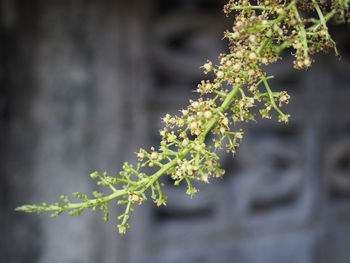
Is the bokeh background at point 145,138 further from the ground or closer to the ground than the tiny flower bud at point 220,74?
further from the ground

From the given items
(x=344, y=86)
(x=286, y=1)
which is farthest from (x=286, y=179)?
(x=286, y=1)

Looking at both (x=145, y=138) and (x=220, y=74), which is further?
(x=145, y=138)

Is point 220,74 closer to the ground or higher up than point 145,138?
closer to the ground

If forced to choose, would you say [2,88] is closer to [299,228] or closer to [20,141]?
[20,141]

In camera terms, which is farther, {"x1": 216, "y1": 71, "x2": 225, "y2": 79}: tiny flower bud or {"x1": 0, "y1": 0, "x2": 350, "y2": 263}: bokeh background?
{"x1": 0, "y1": 0, "x2": 350, "y2": 263}: bokeh background

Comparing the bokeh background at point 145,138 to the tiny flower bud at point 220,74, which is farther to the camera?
the bokeh background at point 145,138

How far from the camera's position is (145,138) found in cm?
219

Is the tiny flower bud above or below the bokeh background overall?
below

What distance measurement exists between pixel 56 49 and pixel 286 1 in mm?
1571

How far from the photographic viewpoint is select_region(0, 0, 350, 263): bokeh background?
200 centimetres

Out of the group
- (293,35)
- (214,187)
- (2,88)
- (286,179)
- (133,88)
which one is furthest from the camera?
(286,179)

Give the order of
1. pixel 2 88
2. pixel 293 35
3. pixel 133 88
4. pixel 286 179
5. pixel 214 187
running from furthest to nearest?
1. pixel 286 179
2. pixel 214 187
3. pixel 133 88
4. pixel 2 88
5. pixel 293 35

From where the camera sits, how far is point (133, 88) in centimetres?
215

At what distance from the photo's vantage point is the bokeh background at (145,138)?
200 cm
